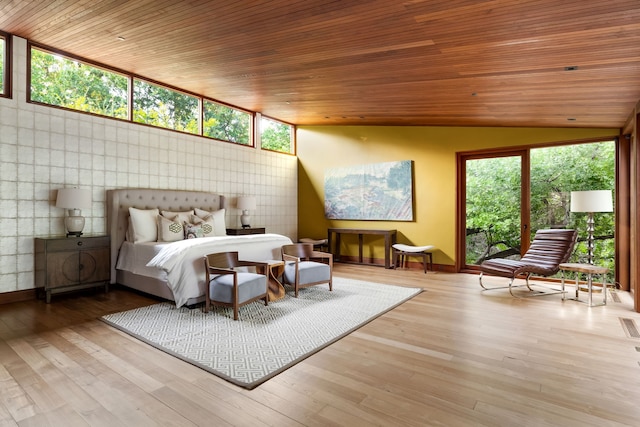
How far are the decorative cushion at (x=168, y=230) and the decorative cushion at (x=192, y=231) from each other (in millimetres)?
79

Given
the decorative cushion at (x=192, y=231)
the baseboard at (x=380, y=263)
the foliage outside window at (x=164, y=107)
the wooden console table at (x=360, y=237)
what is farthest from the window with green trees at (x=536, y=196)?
the foliage outside window at (x=164, y=107)

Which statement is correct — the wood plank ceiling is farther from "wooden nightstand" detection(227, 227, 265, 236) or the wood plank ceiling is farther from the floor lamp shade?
"wooden nightstand" detection(227, 227, 265, 236)

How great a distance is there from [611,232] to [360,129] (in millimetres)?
4559

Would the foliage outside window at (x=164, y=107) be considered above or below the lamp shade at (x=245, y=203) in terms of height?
above

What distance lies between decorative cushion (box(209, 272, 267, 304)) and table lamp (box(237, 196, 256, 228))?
9.53ft

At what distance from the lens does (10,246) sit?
4098 mm

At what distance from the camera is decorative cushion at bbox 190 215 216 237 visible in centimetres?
535

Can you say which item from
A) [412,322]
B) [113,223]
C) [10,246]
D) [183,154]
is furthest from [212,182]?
[412,322]

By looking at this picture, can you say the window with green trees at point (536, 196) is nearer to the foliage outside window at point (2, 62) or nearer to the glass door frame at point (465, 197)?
the glass door frame at point (465, 197)

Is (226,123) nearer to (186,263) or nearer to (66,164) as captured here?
(66,164)

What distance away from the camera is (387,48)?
3250 mm

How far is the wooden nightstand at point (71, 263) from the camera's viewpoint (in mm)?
4082

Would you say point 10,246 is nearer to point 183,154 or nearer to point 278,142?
point 183,154

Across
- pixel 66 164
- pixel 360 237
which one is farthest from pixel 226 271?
pixel 360 237
